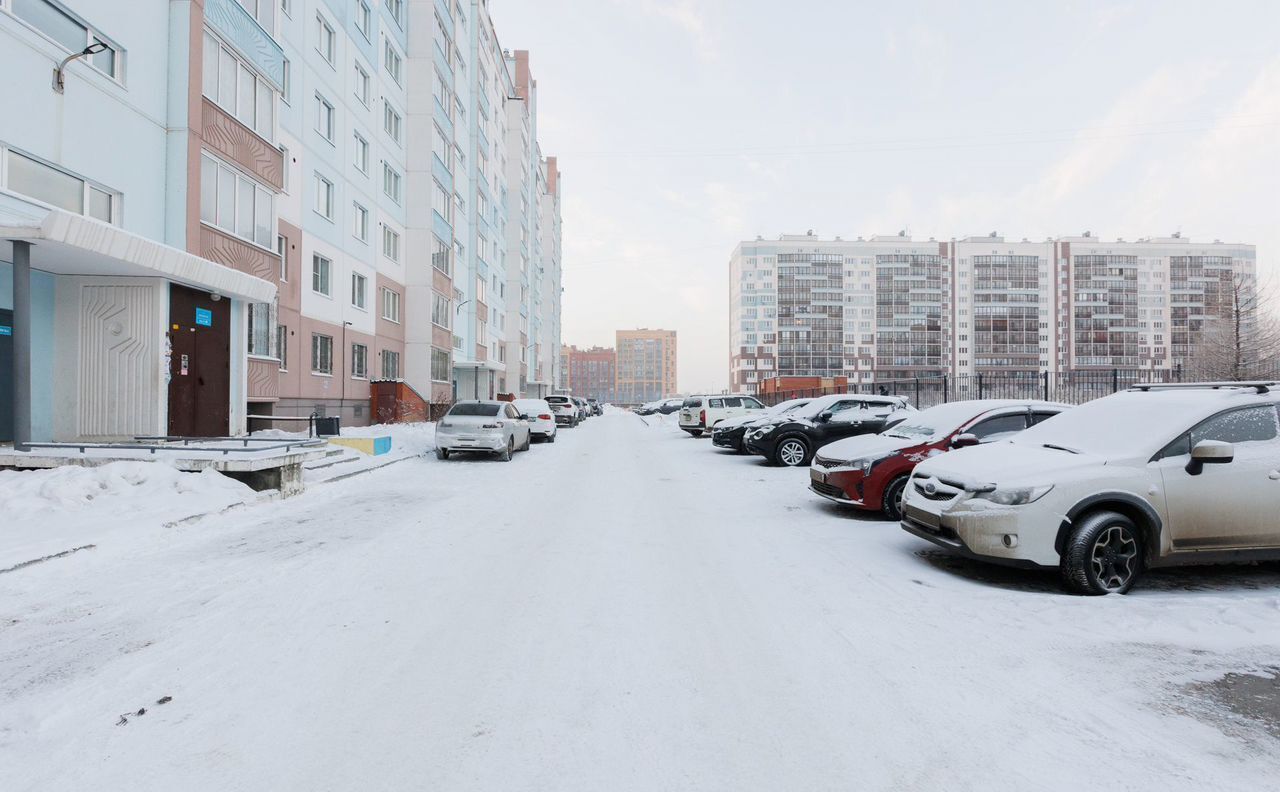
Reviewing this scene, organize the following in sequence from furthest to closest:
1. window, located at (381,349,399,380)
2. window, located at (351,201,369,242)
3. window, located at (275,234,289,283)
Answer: window, located at (381,349,399,380) < window, located at (351,201,369,242) < window, located at (275,234,289,283)

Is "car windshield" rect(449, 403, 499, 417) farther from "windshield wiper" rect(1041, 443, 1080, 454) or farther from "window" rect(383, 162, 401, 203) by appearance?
"window" rect(383, 162, 401, 203)

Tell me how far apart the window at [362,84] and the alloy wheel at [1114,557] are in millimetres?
27888

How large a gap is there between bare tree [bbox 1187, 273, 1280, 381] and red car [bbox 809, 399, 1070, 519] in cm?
2915

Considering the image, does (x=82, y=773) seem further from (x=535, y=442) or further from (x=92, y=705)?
(x=535, y=442)

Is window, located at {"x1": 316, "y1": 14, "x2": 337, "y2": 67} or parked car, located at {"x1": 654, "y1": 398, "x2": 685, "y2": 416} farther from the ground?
window, located at {"x1": 316, "y1": 14, "x2": 337, "y2": 67}

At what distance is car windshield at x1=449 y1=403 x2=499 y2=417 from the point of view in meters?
16.5

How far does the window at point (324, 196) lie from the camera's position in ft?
74.1

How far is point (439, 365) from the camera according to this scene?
33781 millimetres

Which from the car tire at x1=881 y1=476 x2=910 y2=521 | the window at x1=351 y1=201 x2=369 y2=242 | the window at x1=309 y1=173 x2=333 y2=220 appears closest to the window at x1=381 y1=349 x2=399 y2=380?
the window at x1=351 y1=201 x2=369 y2=242

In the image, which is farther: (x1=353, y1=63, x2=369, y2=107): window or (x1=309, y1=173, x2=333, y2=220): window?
(x1=353, y1=63, x2=369, y2=107): window

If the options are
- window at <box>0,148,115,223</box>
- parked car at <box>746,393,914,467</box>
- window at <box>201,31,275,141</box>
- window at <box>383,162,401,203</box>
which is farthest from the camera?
window at <box>383,162,401,203</box>

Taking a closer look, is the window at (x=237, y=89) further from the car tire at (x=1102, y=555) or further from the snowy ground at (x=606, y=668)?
the car tire at (x=1102, y=555)

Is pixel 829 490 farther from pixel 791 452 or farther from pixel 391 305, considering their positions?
pixel 391 305

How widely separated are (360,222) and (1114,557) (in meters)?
26.9
